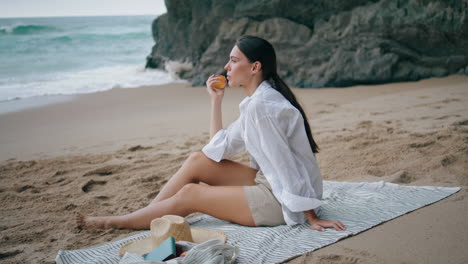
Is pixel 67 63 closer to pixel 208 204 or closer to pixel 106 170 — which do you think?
pixel 106 170

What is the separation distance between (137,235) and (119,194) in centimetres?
108

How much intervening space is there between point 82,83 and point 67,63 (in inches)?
234

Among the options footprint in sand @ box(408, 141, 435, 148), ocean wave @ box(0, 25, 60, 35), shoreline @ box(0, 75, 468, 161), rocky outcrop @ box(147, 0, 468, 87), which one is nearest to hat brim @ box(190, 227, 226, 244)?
footprint in sand @ box(408, 141, 435, 148)

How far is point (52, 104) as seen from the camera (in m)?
8.57

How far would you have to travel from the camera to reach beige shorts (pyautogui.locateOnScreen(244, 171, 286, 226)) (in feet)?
8.25

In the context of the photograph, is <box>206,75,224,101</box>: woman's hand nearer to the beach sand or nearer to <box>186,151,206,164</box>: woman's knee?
<box>186,151,206,164</box>: woman's knee

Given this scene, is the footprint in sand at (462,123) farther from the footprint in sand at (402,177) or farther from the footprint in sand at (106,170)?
the footprint in sand at (106,170)

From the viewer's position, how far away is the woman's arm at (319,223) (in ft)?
8.05

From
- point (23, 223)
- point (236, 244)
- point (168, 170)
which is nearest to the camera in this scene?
point (236, 244)

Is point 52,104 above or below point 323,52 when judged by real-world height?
below

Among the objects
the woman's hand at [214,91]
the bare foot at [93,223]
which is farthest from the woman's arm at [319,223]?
the bare foot at [93,223]

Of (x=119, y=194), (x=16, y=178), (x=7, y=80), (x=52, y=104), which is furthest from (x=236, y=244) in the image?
(x=7, y=80)

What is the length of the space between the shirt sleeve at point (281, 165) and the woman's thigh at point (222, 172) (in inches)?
15.5

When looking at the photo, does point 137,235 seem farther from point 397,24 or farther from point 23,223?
point 397,24
